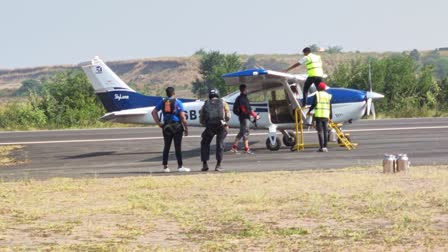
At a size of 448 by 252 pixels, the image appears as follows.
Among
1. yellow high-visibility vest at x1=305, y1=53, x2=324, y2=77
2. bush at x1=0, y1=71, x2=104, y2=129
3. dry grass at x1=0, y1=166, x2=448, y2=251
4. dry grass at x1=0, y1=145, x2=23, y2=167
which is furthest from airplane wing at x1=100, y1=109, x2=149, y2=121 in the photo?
bush at x1=0, y1=71, x2=104, y2=129

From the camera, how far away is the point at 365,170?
16.2m

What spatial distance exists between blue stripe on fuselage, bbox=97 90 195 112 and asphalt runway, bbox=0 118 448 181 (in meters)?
1.32

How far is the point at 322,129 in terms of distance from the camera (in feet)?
71.4

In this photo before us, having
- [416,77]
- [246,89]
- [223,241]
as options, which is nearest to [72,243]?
[223,241]

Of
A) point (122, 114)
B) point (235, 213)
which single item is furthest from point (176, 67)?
point (235, 213)

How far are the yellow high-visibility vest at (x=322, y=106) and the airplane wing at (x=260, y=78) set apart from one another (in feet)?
5.65

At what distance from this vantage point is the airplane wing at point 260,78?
74.4ft

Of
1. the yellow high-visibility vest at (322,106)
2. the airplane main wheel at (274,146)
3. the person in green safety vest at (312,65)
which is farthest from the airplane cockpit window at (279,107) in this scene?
the yellow high-visibility vest at (322,106)

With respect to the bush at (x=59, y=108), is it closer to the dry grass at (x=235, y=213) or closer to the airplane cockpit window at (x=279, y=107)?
the airplane cockpit window at (x=279, y=107)

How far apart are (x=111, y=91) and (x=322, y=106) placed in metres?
8.04

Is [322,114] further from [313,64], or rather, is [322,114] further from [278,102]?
[278,102]

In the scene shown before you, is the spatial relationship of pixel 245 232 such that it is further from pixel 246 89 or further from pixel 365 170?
pixel 246 89

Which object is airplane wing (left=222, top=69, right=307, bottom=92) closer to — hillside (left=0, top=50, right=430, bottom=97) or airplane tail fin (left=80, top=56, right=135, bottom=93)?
airplane tail fin (left=80, top=56, right=135, bottom=93)

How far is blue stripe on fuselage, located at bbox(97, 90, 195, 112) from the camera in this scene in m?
26.9
